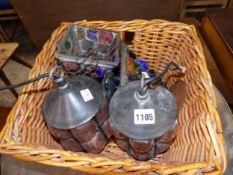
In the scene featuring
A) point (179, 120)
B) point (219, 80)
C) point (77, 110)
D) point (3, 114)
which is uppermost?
point (77, 110)

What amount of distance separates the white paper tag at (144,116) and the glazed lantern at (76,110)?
99mm

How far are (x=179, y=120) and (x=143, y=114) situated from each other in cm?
21

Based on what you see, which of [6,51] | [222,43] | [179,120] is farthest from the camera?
[6,51]

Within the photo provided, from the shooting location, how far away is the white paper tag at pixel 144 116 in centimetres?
45

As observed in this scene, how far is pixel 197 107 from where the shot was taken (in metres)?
0.54

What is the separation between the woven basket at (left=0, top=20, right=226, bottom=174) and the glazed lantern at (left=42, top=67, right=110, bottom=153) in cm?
5

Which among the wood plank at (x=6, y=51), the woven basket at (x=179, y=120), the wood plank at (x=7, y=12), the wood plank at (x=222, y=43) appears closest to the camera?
the woven basket at (x=179, y=120)

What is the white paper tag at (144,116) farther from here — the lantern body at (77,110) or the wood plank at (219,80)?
the wood plank at (219,80)

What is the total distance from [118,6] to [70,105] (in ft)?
2.78

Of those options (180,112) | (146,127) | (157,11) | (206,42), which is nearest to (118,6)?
(157,11)

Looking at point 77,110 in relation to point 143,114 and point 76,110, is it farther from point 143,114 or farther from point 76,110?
point 143,114

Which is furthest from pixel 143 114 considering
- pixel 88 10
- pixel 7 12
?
pixel 7 12

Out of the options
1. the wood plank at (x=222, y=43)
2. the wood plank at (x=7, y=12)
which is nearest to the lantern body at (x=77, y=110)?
the wood plank at (x=222, y=43)

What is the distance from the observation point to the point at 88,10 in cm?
117
